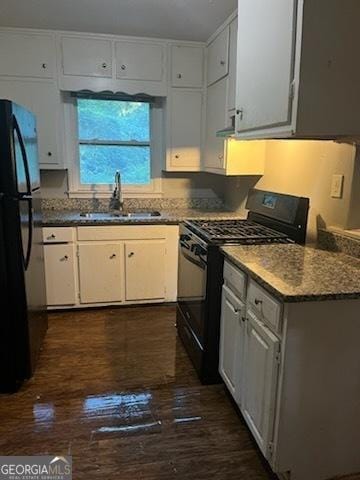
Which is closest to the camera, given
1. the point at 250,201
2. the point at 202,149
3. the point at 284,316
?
the point at 284,316

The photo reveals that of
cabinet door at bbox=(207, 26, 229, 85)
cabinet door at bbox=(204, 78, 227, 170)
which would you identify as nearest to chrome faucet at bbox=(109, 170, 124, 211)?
cabinet door at bbox=(204, 78, 227, 170)

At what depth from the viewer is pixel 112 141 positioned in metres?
3.64

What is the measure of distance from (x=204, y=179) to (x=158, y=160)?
52 centimetres

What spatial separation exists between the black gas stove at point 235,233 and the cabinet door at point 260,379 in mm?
546

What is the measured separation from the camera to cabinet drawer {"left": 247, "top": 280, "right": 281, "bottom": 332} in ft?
4.81

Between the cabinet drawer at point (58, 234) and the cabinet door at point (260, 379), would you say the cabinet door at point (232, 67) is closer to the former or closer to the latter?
the cabinet drawer at point (58, 234)

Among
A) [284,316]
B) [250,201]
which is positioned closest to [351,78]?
[284,316]

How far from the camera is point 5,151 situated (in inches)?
77.9

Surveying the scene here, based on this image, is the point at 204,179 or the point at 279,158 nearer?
the point at 279,158

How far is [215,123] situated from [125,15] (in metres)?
1.09

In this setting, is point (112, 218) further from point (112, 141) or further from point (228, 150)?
point (228, 150)

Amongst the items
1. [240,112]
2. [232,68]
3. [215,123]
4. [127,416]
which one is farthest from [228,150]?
[127,416]

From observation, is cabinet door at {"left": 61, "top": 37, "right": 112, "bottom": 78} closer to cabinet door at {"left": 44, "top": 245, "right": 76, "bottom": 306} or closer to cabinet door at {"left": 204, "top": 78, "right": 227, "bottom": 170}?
cabinet door at {"left": 204, "top": 78, "right": 227, "bottom": 170}

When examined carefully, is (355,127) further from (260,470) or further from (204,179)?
(204,179)
